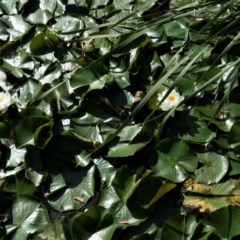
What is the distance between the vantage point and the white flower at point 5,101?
2.17 m

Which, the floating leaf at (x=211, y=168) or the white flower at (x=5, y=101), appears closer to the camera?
the floating leaf at (x=211, y=168)

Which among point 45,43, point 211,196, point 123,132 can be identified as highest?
point 45,43

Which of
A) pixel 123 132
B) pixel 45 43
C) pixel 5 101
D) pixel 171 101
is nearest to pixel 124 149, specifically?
pixel 123 132

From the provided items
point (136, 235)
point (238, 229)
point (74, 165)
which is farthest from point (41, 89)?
point (238, 229)

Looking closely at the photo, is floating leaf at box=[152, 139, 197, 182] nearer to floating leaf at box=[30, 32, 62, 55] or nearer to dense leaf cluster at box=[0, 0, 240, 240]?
dense leaf cluster at box=[0, 0, 240, 240]

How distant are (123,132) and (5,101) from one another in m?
0.43

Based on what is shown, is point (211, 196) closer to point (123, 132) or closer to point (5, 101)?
point (123, 132)

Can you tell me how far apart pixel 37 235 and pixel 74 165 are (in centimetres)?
25

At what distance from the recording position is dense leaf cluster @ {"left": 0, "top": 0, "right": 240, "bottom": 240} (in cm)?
185

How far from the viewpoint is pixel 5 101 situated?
2.18 m

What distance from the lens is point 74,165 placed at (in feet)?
6.66

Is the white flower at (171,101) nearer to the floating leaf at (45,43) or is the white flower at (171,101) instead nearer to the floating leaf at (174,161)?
the floating leaf at (174,161)

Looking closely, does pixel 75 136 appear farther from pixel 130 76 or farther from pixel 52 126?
pixel 130 76

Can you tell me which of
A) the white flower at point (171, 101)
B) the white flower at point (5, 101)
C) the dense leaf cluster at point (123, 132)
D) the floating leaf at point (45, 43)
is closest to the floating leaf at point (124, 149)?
the dense leaf cluster at point (123, 132)
